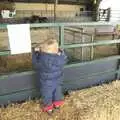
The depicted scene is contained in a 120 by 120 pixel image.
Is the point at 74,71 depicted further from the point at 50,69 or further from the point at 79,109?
the point at 50,69

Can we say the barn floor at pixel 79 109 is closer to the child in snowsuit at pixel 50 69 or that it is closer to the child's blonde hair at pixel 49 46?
the child in snowsuit at pixel 50 69

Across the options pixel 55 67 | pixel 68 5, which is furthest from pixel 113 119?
pixel 68 5

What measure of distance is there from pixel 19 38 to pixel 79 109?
1.27m

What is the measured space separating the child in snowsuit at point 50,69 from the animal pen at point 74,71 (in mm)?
377

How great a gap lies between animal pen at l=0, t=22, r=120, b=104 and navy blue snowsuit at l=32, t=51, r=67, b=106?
0.39 meters

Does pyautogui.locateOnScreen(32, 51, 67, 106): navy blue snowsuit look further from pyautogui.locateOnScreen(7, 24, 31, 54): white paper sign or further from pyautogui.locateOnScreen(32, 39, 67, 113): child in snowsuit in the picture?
pyautogui.locateOnScreen(7, 24, 31, 54): white paper sign

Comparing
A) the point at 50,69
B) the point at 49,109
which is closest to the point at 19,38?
the point at 50,69

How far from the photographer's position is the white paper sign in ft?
9.72

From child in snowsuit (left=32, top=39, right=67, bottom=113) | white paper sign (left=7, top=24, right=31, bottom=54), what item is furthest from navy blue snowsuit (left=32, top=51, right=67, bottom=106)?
white paper sign (left=7, top=24, right=31, bottom=54)

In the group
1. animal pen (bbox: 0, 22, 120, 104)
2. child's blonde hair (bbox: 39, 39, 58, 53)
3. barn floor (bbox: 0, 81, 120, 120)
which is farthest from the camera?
animal pen (bbox: 0, 22, 120, 104)

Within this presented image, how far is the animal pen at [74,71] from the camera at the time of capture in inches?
131

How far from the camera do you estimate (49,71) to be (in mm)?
2949

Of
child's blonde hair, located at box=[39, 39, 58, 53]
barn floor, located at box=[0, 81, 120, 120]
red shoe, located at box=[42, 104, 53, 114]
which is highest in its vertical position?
child's blonde hair, located at box=[39, 39, 58, 53]

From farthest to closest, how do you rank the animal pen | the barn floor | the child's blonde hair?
the animal pen < the barn floor < the child's blonde hair
